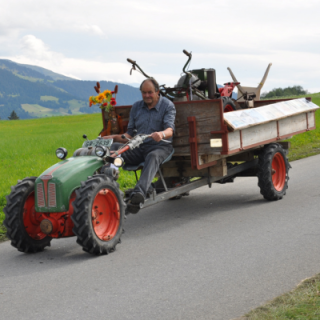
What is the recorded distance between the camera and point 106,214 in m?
5.90

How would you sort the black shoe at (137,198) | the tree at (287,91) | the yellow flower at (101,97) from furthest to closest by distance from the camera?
the tree at (287,91)
the yellow flower at (101,97)
the black shoe at (137,198)

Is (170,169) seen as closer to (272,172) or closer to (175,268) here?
(272,172)

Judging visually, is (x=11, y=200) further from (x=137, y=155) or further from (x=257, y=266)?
(x=257, y=266)

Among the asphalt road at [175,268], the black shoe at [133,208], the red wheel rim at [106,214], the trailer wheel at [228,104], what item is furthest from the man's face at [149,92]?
the trailer wheel at [228,104]

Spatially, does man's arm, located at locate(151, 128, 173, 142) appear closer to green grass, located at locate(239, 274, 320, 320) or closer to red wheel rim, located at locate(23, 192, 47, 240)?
red wheel rim, located at locate(23, 192, 47, 240)

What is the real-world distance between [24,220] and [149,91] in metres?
2.38

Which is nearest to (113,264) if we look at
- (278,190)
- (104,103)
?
(104,103)

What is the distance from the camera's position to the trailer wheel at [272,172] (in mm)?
8211

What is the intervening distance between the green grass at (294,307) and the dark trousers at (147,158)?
2582 mm

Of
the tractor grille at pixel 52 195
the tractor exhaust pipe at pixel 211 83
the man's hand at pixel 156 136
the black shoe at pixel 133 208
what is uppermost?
the tractor exhaust pipe at pixel 211 83

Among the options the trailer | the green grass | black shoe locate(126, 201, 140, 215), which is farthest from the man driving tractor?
the green grass

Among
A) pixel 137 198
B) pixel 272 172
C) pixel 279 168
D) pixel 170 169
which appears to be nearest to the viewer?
pixel 137 198

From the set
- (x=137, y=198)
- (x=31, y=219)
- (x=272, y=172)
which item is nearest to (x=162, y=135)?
(x=137, y=198)

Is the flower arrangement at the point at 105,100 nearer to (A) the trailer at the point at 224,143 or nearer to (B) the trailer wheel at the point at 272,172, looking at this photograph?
(A) the trailer at the point at 224,143
